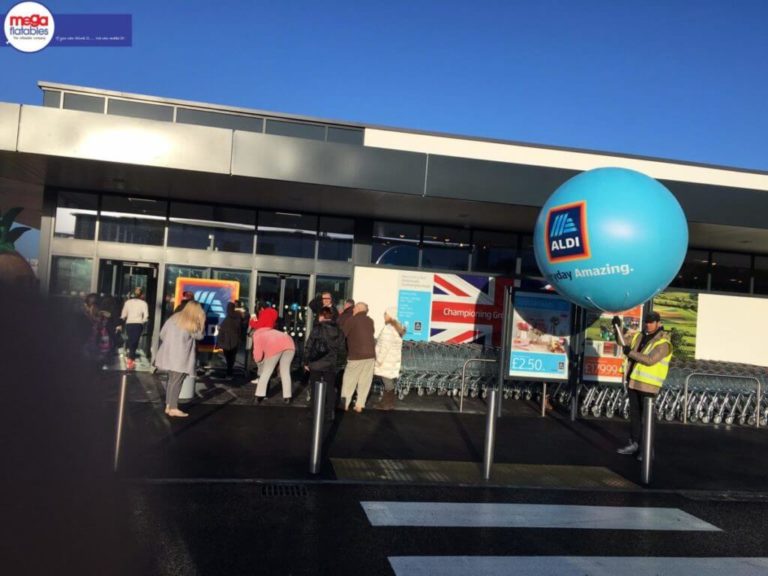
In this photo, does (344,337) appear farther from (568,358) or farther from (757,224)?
(757,224)

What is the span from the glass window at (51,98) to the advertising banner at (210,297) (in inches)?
182

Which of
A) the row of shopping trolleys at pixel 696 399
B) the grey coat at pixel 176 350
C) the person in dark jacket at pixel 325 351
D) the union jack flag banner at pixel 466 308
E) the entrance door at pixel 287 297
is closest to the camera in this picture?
the grey coat at pixel 176 350

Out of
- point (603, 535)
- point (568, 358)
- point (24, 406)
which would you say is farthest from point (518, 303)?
point (24, 406)

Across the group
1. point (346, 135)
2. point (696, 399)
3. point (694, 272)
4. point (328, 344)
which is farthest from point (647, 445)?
point (694, 272)

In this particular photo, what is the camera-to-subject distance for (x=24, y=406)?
817 cm

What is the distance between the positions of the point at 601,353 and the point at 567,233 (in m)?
4.77

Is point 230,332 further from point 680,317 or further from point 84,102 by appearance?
point 680,317

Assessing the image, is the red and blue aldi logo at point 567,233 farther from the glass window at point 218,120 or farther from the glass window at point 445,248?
the glass window at point 218,120

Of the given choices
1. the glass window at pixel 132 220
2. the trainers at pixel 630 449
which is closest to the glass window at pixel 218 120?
the glass window at pixel 132 220

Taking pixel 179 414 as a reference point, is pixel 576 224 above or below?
above

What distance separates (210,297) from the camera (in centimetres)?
1264

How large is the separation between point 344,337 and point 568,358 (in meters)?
4.00

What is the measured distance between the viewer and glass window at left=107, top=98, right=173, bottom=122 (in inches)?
515

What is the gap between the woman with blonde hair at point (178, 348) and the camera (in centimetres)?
826
